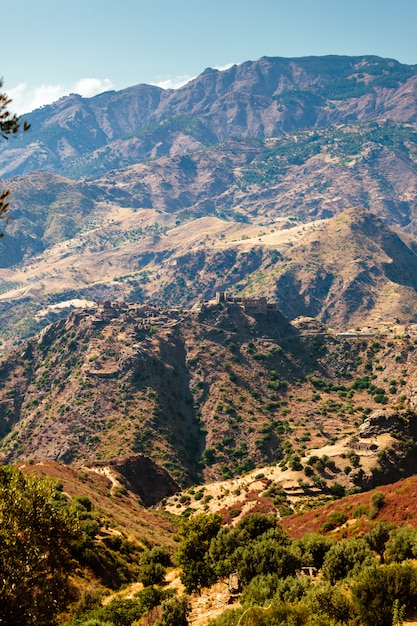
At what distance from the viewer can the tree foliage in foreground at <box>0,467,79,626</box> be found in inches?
1443

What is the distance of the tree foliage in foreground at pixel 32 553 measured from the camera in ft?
120

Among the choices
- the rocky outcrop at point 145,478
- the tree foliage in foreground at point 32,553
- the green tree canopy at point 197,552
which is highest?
the tree foliage in foreground at point 32,553

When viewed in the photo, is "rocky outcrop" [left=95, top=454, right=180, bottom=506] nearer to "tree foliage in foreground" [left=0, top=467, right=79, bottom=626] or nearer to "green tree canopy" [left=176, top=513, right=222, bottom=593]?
"green tree canopy" [left=176, top=513, right=222, bottom=593]

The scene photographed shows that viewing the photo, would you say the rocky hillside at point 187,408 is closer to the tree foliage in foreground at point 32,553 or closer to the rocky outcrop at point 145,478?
the rocky outcrop at point 145,478

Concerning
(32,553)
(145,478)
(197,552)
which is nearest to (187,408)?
(145,478)

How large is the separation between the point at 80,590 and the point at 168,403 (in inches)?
4846

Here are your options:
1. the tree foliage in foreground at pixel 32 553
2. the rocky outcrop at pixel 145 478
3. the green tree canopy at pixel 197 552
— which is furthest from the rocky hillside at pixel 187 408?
the tree foliage in foreground at pixel 32 553

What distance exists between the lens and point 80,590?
5928 centimetres

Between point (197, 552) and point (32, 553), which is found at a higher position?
point (32, 553)

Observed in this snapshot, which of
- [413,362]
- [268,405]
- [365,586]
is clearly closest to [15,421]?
[268,405]

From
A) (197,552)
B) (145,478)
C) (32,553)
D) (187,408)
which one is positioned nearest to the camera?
(32,553)

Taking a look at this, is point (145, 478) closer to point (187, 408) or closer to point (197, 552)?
point (187, 408)

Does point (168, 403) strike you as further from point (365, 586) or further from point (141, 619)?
point (365, 586)

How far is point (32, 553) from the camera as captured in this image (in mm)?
39094
